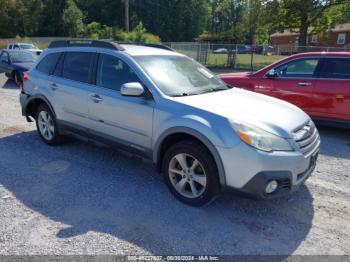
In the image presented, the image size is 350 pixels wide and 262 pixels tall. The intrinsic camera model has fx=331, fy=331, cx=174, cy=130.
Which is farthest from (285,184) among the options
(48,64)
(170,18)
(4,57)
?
(170,18)

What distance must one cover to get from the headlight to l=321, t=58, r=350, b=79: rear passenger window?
3.86 metres

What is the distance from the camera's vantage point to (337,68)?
6.49 metres

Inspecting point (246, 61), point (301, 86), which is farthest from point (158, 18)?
point (301, 86)

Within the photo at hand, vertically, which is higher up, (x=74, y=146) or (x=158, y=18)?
(x=158, y=18)

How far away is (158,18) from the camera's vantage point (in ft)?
223

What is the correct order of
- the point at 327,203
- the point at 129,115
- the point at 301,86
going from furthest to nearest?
the point at 301,86
the point at 129,115
the point at 327,203

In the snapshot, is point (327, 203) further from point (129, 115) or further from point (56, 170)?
point (56, 170)

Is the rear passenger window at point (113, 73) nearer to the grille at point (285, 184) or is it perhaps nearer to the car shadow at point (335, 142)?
the grille at point (285, 184)

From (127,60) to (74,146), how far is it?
7.16ft

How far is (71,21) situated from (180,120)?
5198 cm

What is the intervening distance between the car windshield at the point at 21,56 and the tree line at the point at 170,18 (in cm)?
1787

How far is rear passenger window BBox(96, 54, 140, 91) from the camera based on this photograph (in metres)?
4.26

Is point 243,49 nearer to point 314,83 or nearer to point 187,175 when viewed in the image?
point 314,83

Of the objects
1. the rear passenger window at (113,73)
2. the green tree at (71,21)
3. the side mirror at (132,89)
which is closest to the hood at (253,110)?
the side mirror at (132,89)
